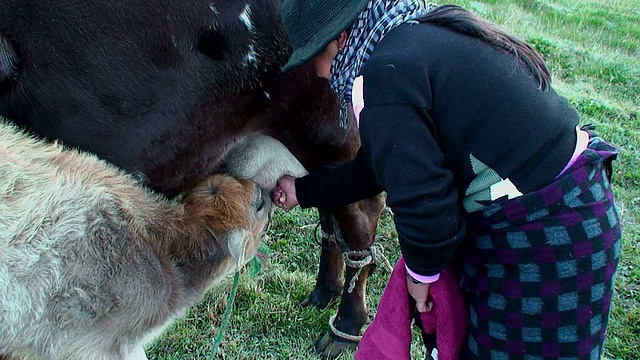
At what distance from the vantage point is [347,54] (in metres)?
1.92

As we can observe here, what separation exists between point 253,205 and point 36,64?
2.94 ft

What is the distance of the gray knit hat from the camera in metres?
1.76

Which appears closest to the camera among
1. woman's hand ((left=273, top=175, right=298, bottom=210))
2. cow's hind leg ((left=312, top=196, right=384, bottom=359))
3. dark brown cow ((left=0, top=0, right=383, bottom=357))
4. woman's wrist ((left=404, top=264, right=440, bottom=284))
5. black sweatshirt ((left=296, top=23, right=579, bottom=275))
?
black sweatshirt ((left=296, top=23, right=579, bottom=275))

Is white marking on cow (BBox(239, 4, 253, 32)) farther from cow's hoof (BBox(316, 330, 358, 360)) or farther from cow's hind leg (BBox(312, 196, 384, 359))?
cow's hoof (BBox(316, 330, 358, 360))

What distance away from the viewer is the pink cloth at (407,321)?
2141 millimetres

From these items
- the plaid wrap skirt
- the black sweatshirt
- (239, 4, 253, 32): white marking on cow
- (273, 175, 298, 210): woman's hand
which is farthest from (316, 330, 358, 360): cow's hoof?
(239, 4, 253, 32): white marking on cow

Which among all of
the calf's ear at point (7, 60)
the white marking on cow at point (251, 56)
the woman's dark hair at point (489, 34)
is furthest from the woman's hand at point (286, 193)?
the calf's ear at point (7, 60)

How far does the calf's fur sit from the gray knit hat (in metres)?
0.73

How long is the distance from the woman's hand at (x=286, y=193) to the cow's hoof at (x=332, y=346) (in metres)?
1.15

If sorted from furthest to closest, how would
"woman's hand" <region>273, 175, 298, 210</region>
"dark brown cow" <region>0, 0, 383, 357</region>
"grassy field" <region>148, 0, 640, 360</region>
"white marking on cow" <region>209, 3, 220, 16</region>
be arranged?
"grassy field" <region>148, 0, 640, 360</region> < "woman's hand" <region>273, 175, 298, 210</region> < "white marking on cow" <region>209, 3, 220, 16</region> < "dark brown cow" <region>0, 0, 383, 357</region>

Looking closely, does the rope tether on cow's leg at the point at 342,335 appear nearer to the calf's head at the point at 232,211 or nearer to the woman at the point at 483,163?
the calf's head at the point at 232,211

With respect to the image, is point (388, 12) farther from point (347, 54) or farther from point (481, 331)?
point (481, 331)

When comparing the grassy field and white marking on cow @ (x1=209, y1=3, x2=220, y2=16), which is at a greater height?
white marking on cow @ (x1=209, y1=3, x2=220, y2=16)

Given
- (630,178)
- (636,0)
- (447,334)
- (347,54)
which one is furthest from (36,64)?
(636,0)
